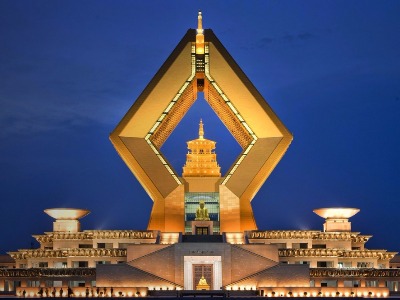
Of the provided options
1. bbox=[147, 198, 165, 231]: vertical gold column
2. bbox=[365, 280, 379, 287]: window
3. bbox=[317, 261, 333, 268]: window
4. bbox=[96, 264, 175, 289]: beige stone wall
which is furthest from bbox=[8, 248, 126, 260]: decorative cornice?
bbox=[365, 280, 379, 287]: window

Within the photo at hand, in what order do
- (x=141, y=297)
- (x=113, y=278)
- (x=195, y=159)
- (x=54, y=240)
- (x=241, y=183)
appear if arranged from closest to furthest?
(x=141, y=297) < (x=113, y=278) < (x=54, y=240) < (x=241, y=183) < (x=195, y=159)

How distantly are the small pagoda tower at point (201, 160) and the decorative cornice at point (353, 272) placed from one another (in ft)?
31.5

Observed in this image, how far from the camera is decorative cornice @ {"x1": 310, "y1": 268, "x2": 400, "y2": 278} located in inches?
1130

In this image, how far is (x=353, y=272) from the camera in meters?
29.0

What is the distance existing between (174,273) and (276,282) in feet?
10.2

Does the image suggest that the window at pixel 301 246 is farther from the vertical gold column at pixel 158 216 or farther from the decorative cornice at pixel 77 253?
the decorative cornice at pixel 77 253

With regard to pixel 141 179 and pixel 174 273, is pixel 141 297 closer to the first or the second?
pixel 174 273

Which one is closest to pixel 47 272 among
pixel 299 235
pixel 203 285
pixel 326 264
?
pixel 203 285

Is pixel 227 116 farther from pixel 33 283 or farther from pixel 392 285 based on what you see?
pixel 33 283

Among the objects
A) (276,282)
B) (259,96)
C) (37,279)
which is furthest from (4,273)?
(259,96)

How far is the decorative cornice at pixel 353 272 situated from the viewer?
28703mm

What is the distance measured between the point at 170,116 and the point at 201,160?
163 inches

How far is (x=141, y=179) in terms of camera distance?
3394 cm

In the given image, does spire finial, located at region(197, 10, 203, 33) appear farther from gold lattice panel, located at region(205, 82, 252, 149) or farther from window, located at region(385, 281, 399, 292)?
window, located at region(385, 281, 399, 292)
